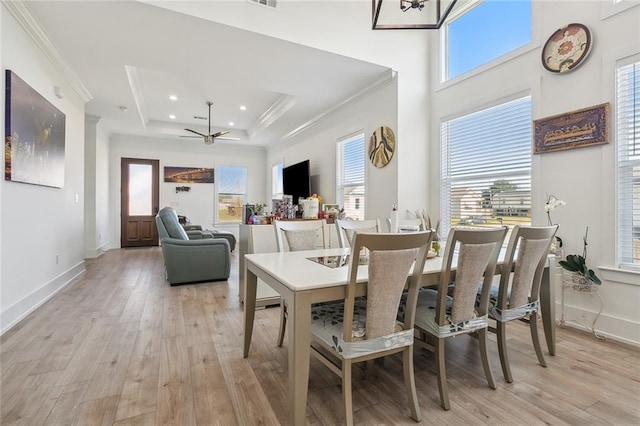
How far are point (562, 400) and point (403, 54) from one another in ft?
13.0

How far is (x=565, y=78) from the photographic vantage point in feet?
9.45

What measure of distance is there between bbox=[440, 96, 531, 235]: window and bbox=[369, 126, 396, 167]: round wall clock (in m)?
0.70

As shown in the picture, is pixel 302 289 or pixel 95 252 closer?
pixel 302 289

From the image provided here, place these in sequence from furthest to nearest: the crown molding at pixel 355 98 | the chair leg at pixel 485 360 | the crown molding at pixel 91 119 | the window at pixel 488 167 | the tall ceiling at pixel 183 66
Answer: the crown molding at pixel 91 119 < the crown molding at pixel 355 98 < the window at pixel 488 167 < the tall ceiling at pixel 183 66 < the chair leg at pixel 485 360

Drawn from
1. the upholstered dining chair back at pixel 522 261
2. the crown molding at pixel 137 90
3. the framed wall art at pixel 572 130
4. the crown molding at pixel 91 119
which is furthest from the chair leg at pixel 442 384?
the crown molding at pixel 91 119

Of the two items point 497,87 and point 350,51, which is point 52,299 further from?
point 497,87

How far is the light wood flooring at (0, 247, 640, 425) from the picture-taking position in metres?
1.63

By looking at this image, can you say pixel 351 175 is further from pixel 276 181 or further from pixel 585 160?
pixel 276 181

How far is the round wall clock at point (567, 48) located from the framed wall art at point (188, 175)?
310 inches

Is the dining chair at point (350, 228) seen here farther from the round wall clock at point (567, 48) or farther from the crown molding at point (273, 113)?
the crown molding at point (273, 113)

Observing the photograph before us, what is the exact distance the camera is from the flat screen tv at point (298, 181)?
618cm

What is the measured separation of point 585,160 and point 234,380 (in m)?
3.41

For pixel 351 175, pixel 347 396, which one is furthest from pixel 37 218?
pixel 351 175

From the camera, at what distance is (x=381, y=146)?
435cm
